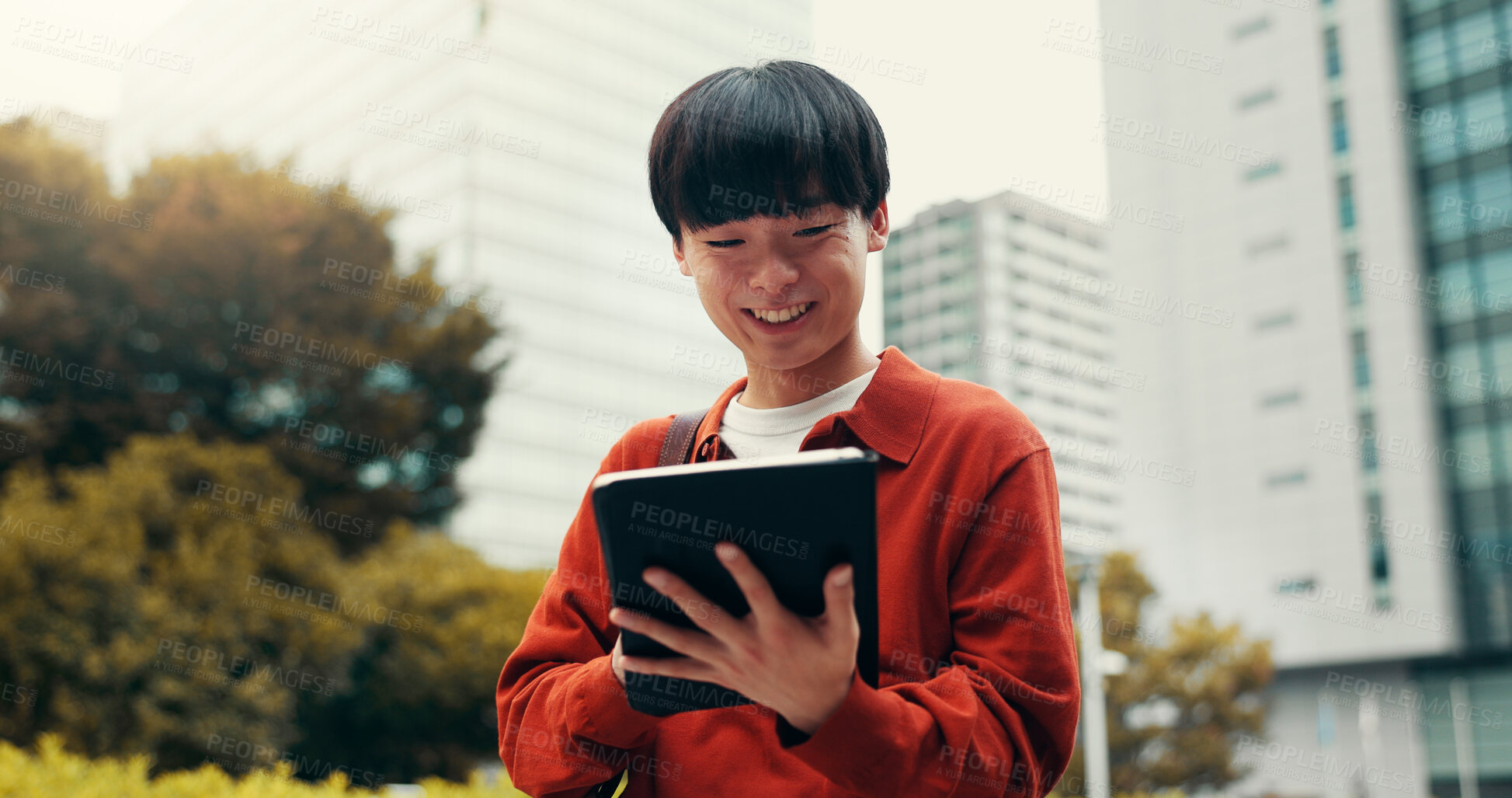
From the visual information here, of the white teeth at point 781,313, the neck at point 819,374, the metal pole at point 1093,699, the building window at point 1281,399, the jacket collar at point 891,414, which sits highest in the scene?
the building window at point 1281,399

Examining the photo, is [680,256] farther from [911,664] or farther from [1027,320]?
[1027,320]

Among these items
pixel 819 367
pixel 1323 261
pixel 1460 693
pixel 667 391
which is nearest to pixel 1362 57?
pixel 1323 261

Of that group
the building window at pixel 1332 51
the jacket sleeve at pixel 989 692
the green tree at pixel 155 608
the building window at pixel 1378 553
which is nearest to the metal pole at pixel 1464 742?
the building window at pixel 1378 553

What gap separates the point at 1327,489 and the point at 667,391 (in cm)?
2531

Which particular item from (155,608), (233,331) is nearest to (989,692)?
(155,608)

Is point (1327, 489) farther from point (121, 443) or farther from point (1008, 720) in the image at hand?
point (1008, 720)

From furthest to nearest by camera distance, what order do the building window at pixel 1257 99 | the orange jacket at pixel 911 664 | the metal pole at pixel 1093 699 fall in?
1. the building window at pixel 1257 99
2. the metal pole at pixel 1093 699
3. the orange jacket at pixel 911 664

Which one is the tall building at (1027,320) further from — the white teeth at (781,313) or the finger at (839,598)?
the finger at (839,598)

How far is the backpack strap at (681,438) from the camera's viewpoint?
5.16ft

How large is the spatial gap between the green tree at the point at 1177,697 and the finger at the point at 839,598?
2018 centimetres

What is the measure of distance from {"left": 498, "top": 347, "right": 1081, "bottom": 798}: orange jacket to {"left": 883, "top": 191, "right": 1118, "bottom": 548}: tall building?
26073 mm

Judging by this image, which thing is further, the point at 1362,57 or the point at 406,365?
the point at 1362,57

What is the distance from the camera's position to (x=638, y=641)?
1.10 m

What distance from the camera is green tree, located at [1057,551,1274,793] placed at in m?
20.1
